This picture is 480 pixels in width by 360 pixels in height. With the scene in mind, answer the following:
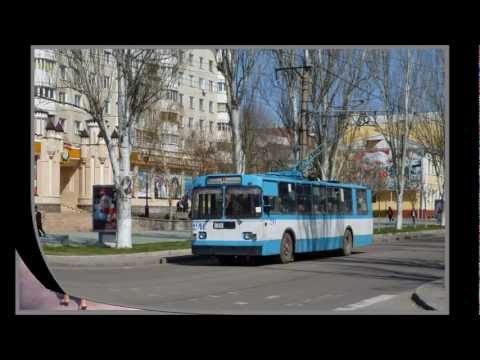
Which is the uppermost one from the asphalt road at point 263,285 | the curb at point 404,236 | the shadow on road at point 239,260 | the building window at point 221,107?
the building window at point 221,107

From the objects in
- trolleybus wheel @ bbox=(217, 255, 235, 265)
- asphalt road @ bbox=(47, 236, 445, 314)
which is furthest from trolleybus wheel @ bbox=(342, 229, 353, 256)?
trolleybus wheel @ bbox=(217, 255, 235, 265)

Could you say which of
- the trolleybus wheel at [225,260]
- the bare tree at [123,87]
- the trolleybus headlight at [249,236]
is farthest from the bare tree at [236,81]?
the trolleybus headlight at [249,236]

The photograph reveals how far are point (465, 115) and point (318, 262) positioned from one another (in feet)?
44.5

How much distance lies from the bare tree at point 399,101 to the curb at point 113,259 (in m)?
11.6

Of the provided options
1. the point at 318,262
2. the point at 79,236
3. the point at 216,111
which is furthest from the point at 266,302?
the point at 216,111

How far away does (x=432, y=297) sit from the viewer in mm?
12117

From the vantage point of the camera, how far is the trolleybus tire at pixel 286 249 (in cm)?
2121

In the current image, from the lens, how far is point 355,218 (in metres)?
26.3

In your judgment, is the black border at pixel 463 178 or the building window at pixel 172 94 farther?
the building window at pixel 172 94

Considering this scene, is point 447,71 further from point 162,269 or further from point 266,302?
point 162,269

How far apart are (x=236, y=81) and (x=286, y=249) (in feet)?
25.6

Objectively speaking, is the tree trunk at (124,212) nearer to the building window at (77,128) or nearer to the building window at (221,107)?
the building window at (77,128)

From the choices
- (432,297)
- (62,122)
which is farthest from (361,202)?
(432,297)

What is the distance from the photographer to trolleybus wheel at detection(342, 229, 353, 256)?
25391mm
